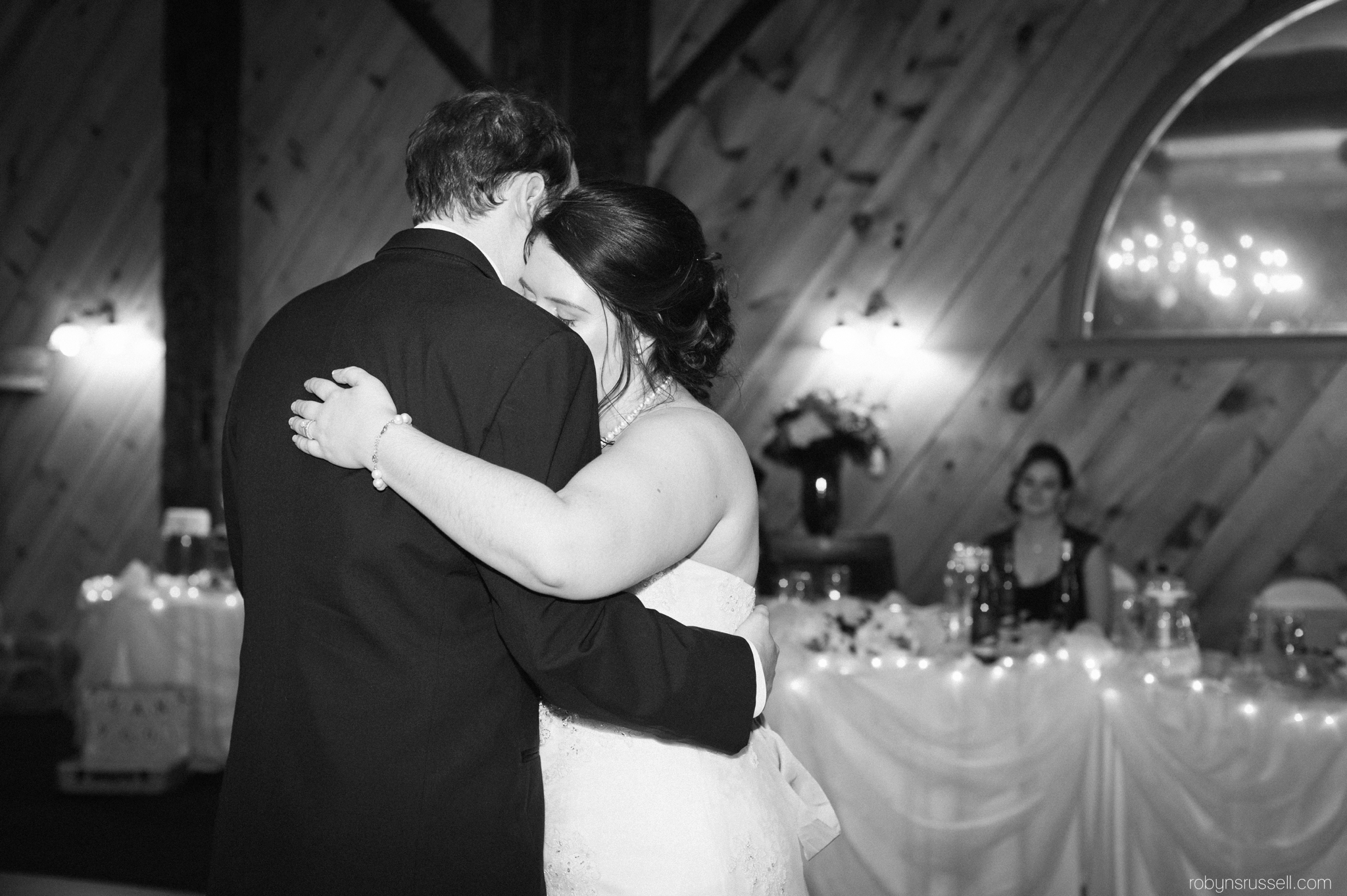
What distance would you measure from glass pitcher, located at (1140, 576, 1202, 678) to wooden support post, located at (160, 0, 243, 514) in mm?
4661

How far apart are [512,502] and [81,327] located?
6469 mm

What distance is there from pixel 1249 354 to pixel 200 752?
170 inches

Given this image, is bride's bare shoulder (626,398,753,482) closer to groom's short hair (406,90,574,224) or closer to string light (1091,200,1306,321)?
groom's short hair (406,90,574,224)

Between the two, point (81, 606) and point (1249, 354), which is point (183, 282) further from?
point (1249, 354)

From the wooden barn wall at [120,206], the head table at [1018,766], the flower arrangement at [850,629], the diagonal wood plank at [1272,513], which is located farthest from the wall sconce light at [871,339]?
the head table at [1018,766]

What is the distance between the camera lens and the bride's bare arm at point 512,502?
131 cm

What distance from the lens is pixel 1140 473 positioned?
5.34 metres

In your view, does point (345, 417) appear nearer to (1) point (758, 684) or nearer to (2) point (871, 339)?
(1) point (758, 684)

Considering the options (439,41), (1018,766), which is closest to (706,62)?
(439,41)

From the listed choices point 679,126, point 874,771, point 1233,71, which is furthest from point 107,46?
point 874,771

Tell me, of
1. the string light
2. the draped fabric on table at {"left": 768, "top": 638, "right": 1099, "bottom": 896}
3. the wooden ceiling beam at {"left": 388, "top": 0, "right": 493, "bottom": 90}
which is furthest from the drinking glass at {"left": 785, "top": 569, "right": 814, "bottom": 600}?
the wooden ceiling beam at {"left": 388, "top": 0, "right": 493, "bottom": 90}

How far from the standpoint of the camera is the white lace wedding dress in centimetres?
159
